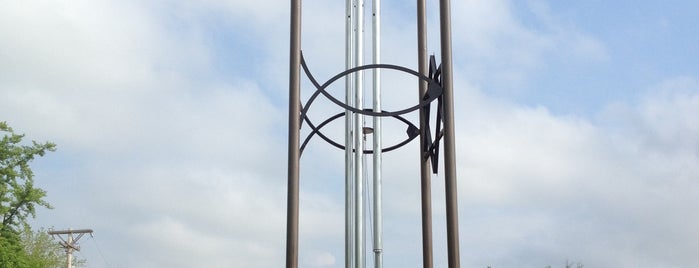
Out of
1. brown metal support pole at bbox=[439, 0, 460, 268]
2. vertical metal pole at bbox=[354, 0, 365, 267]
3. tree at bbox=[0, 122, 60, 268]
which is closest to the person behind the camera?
brown metal support pole at bbox=[439, 0, 460, 268]

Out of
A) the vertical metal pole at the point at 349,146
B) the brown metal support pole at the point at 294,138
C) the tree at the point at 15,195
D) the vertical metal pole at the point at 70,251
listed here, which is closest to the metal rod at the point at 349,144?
the vertical metal pole at the point at 349,146

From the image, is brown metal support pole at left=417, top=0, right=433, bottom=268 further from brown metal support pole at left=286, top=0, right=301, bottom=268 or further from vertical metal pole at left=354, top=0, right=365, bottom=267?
brown metal support pole at left=286, top=0, right=301, bottom=268

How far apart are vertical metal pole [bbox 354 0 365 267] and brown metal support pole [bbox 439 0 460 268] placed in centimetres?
85

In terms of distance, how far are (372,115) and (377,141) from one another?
12.3 inches

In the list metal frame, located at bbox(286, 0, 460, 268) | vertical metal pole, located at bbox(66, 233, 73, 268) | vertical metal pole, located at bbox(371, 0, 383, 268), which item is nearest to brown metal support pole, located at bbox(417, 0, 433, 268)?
metal frame, located at bbox(286, 0, 460, 268)

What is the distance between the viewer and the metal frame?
7191mm

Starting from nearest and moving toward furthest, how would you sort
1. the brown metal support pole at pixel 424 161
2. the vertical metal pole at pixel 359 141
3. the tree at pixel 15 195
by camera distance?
1. the vertical metal pole at pixel 359 141
2. the brown metal support pole at pixel 424 161
3. the tree at pixel 15 195

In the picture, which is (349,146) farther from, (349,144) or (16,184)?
(16,184)

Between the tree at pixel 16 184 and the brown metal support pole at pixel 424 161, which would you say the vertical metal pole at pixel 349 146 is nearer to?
the brown metal support pole at pixel 424 161

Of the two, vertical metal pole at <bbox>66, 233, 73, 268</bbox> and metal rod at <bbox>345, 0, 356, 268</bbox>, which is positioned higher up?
vertical metal pole at <bbox>66, 233, 73, 268</bbox>

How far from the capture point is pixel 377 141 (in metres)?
8.14

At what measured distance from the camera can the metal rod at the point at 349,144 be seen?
7.88m

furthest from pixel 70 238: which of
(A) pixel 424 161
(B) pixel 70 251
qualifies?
(A) pixel 424 161

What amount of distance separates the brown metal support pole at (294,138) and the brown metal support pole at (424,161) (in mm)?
1448
